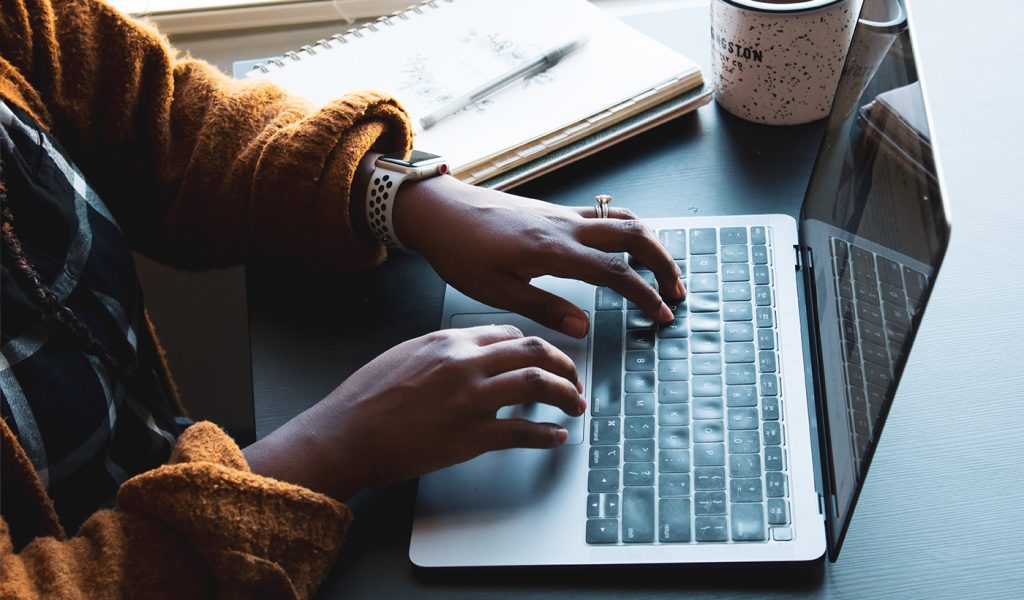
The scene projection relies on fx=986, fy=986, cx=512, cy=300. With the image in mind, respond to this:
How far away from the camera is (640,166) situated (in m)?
0.83

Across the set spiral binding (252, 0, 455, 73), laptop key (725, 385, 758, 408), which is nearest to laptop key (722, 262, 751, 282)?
laptop key (725, 385, 758, 408)

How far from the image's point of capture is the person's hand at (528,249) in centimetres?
69

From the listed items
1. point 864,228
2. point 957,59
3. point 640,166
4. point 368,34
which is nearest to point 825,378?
point 864,228

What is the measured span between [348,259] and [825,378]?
37cm

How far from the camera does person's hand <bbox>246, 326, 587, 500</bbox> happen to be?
0.61 m

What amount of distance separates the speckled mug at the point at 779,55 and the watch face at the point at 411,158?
10.1 inches

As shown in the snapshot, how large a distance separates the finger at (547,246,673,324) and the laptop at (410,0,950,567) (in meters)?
0.01

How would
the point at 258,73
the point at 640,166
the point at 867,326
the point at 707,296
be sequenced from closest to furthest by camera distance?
1. the point at 867,326
2. the point at 707,296
3. the point at 640,166
4. the point at 258,73

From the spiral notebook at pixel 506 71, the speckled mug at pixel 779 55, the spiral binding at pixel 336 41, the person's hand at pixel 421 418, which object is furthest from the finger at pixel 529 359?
the spiral binding at pixel 336 41

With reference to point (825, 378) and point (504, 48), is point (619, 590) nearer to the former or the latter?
point (825, 378)

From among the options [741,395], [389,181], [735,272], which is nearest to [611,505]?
[741,395]

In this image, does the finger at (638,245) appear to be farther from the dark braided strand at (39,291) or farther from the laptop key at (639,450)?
the dark braided strand at (39,291)

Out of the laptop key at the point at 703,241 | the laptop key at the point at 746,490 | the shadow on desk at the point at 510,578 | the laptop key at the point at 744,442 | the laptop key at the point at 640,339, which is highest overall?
the laptop key at the point at 703,241

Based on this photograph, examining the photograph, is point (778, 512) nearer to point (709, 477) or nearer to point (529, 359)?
point (709, 477)
